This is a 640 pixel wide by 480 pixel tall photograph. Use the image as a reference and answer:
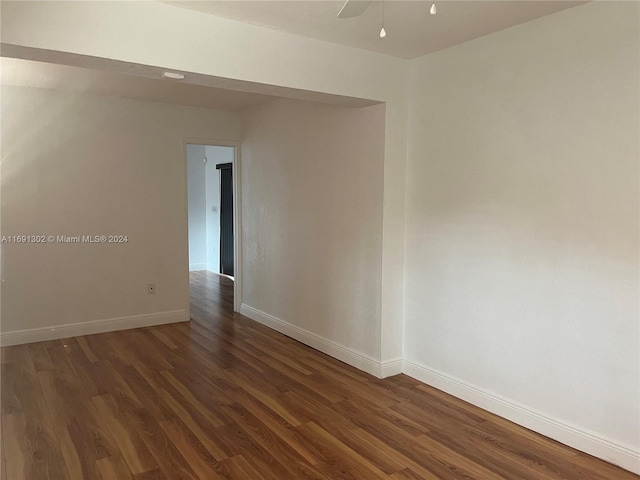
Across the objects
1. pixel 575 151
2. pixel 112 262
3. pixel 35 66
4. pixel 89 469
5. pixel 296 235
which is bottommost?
pixel 89 469

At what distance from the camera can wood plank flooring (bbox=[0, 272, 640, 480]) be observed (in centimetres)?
244

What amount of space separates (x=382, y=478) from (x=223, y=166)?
22.0ft

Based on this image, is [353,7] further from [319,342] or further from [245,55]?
[319,342]

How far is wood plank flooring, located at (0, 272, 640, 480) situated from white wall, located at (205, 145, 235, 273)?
4460 millimetres

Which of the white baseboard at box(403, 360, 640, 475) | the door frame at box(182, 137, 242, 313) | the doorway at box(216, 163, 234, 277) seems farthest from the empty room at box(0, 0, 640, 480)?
the doorway at box(216, 163, 234, 277)

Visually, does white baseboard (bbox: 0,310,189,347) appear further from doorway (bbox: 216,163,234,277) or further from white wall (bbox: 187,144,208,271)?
white wall (bbox: 187,144,208,271)

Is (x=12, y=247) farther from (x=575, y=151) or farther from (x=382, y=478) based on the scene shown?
(x=575, y=151)

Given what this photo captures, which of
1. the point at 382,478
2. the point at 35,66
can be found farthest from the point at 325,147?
the point at 382,478

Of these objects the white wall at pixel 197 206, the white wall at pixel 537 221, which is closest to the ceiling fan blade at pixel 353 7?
the white wall at pixel 537 221

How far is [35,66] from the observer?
3.62 metres

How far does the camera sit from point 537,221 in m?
2.75

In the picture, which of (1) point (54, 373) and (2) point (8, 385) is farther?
(1) point (54, 373)
